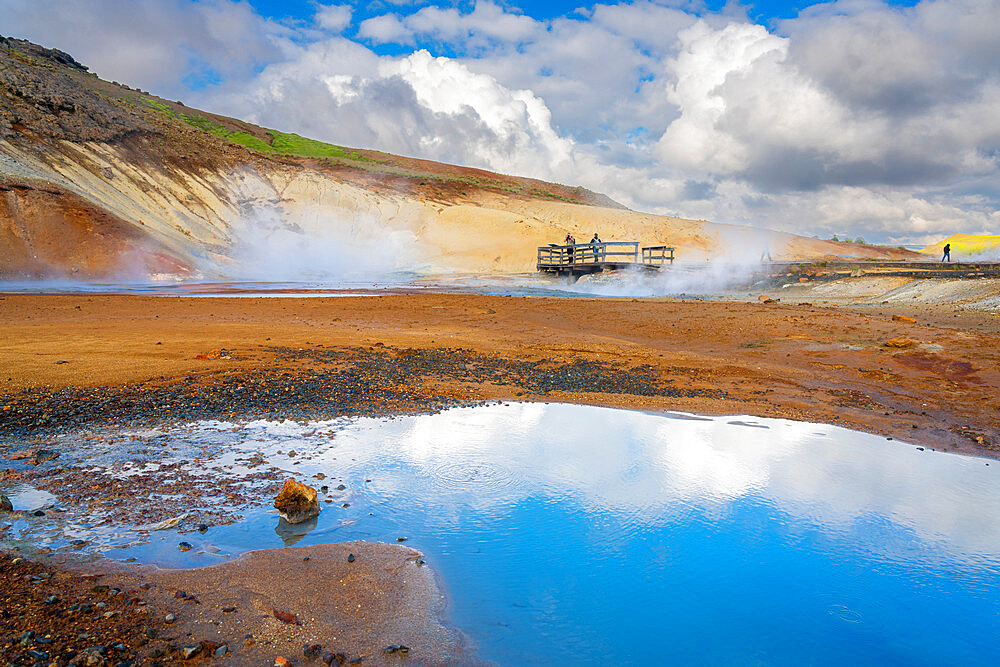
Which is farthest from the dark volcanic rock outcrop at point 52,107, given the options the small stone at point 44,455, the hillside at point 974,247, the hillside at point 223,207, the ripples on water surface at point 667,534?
the hillside at point 974,247

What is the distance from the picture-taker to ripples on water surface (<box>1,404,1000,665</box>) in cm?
346

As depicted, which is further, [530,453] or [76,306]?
[76,306]

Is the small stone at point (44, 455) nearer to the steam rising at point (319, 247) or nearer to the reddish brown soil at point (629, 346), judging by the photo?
the reddish brown soil at point (629, 346)

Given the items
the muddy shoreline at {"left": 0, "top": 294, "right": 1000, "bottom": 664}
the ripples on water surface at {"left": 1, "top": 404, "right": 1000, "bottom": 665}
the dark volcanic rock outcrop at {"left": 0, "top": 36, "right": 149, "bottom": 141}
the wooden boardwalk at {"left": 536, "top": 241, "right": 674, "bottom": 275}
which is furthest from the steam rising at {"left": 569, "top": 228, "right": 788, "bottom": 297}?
the dark volcanic rock outcrop at {"left": 0, "top": 36, "right": 149, "bottom": 141}

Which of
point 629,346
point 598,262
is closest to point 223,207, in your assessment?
point 598,262

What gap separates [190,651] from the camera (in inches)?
113

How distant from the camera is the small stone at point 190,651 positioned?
2869mm

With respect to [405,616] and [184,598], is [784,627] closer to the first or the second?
[405,616]

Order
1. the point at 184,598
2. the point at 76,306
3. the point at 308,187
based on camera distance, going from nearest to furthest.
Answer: the point at 184,598, the point at 76,306, the point at 308,187

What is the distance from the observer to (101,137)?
4109cm

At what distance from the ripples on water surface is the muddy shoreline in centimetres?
41

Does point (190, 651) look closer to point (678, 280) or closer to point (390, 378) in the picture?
point (390, 378)

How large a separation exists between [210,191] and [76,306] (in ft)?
107

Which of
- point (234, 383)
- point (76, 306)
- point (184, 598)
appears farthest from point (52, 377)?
point (76, 306)
